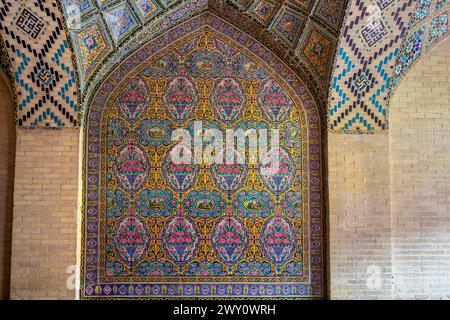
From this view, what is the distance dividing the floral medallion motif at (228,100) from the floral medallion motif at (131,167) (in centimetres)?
86

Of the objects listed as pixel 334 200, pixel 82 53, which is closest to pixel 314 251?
pixel 334 200

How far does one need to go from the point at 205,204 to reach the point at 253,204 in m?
0.46

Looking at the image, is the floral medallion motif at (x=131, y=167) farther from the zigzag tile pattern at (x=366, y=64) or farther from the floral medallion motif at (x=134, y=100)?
the zigzag tile pattern at (x=366, y=64)

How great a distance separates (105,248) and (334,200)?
2213 mm

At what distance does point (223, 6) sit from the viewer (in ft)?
18.3

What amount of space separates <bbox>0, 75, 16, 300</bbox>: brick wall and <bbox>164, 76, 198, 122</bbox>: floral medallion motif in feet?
4.93

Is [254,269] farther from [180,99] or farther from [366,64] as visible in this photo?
[366,64]

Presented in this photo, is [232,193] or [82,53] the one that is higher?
[82,53]

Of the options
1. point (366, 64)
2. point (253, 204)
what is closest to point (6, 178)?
point (253, 204)

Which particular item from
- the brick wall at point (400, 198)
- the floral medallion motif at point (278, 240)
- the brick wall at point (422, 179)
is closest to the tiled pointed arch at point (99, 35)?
the brick wall at point (400, 198)

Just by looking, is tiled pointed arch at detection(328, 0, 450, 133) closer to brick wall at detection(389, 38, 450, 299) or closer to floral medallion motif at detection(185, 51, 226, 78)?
brick wall at detection(389, 38, 450, 299)

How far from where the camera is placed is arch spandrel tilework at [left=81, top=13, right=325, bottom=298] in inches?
215

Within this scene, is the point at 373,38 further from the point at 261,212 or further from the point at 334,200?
the point at 261,212

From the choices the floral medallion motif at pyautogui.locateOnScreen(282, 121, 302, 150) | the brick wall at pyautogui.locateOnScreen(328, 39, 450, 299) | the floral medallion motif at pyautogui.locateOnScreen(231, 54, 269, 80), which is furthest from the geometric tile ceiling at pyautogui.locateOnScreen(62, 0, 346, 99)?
the brick wall at pyautogui.locateOnScreen(328, 39, 450, 299)
